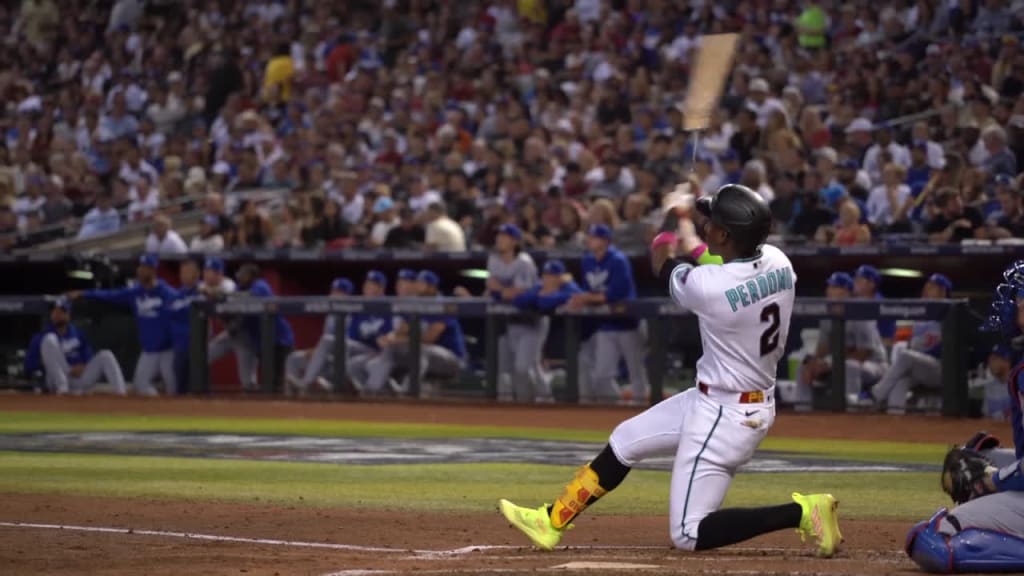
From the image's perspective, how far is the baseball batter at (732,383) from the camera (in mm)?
6113

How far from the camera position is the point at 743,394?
20.3ft

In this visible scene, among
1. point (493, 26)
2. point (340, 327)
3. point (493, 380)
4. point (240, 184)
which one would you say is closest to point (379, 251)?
point (340, 327)

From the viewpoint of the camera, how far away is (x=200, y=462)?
10750 mm

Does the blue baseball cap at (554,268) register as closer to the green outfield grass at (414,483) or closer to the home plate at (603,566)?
the green outfield grass at (414,483)

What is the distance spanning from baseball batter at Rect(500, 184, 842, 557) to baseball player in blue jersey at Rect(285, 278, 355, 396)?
11.3 metres

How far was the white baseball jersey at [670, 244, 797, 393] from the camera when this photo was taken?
6137 millimetres

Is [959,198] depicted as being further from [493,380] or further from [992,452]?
[992,452]

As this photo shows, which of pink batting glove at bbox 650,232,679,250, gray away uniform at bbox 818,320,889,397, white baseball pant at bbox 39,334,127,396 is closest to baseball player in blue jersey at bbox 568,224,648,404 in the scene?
gray away uniform at bbox 818,320,889,397

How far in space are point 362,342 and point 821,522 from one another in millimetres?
11427

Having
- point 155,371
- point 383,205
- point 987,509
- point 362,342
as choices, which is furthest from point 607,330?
point 987,509

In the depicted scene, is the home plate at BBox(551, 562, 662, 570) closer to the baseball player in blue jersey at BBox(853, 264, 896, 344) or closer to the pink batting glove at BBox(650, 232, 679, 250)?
the pink batting glove at BBox(650, 232, 679, 250)

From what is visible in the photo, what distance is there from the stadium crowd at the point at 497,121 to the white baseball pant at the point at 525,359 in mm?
1368

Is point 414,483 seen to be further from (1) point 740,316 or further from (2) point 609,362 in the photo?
(2) point 609,362

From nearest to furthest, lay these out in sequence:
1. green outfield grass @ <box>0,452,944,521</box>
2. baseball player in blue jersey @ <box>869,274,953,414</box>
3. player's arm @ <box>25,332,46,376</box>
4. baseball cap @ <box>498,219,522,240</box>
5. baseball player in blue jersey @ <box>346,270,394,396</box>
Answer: green outfield grass @ <box>0,452,944,521</box> < baseball player in blue jersey @ <box>869,274,953,414</box> < baseball cap @ <box>498,219,522,240</box> < baseball player in blue jersey @ <box>346,270,394,396</box> < player's arm @ <box>25,332,46,376</box>
